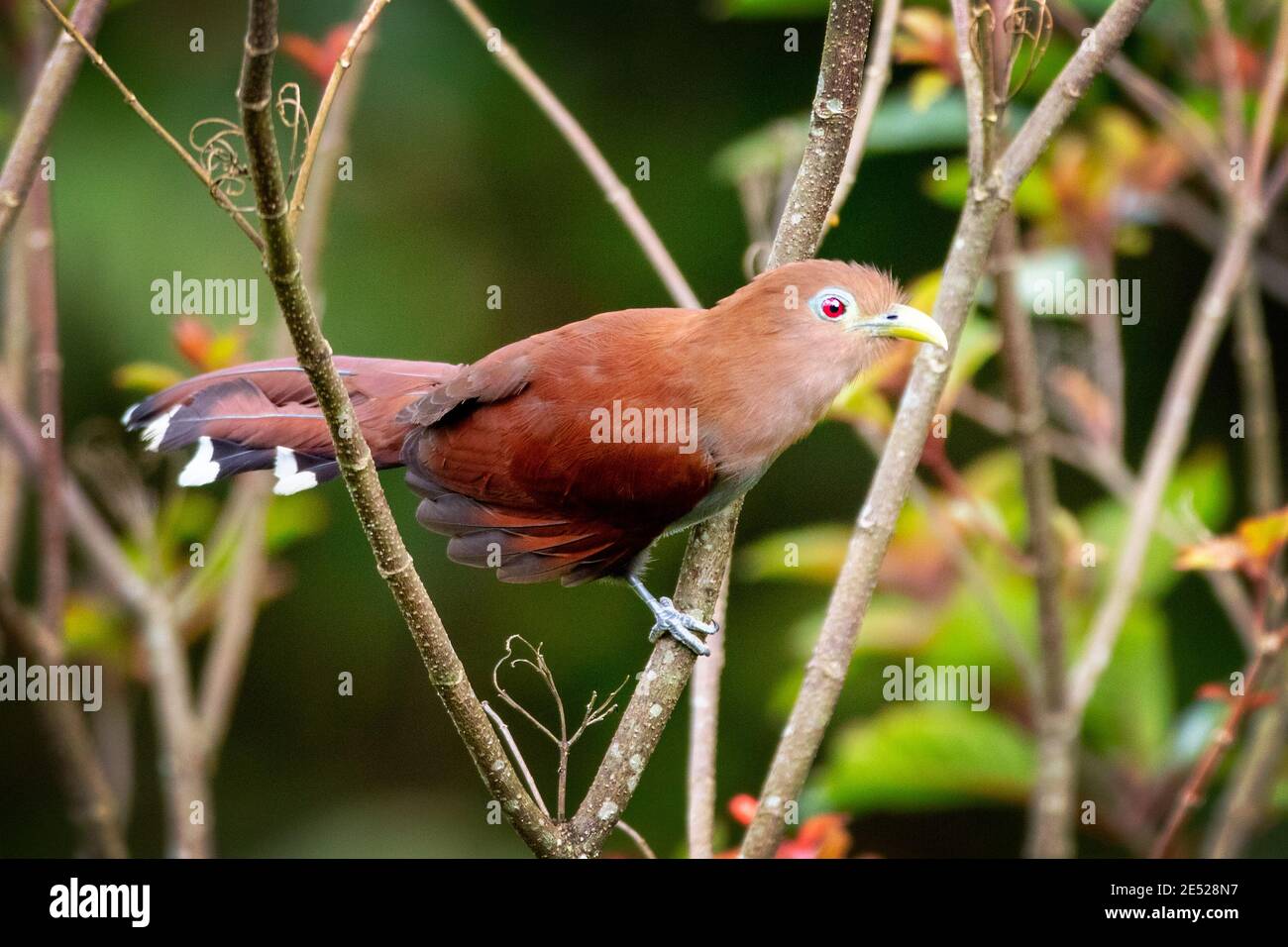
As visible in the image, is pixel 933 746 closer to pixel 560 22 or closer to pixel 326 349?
pixel 326 349

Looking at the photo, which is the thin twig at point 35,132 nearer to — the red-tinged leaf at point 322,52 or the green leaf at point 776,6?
the red-tinged leaf at point 322,52

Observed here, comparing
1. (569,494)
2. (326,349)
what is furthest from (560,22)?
(326,349)

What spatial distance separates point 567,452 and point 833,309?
1.59 ft

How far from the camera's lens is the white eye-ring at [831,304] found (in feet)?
6.82

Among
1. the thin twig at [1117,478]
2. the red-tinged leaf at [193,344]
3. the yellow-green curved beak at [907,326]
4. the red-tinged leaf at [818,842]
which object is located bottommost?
the red-tinged leaf at [818,842]

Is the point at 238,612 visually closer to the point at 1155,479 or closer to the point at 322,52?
the point at 322,52

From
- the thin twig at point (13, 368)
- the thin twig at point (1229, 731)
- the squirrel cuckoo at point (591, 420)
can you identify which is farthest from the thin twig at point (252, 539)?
the thin twig at point (1229, 731)

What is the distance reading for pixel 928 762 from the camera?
9.49 ft

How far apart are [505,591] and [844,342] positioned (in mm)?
2378

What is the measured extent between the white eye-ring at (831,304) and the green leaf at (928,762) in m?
1.07

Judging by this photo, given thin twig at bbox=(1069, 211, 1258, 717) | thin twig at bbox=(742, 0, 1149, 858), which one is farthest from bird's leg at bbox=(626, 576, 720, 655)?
thin twig at bbox=(1069, 211, 1258, 717)

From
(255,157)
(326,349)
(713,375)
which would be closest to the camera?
(255,157)

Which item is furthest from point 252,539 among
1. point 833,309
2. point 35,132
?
point 833,309

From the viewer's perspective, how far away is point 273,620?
4.32 meters
